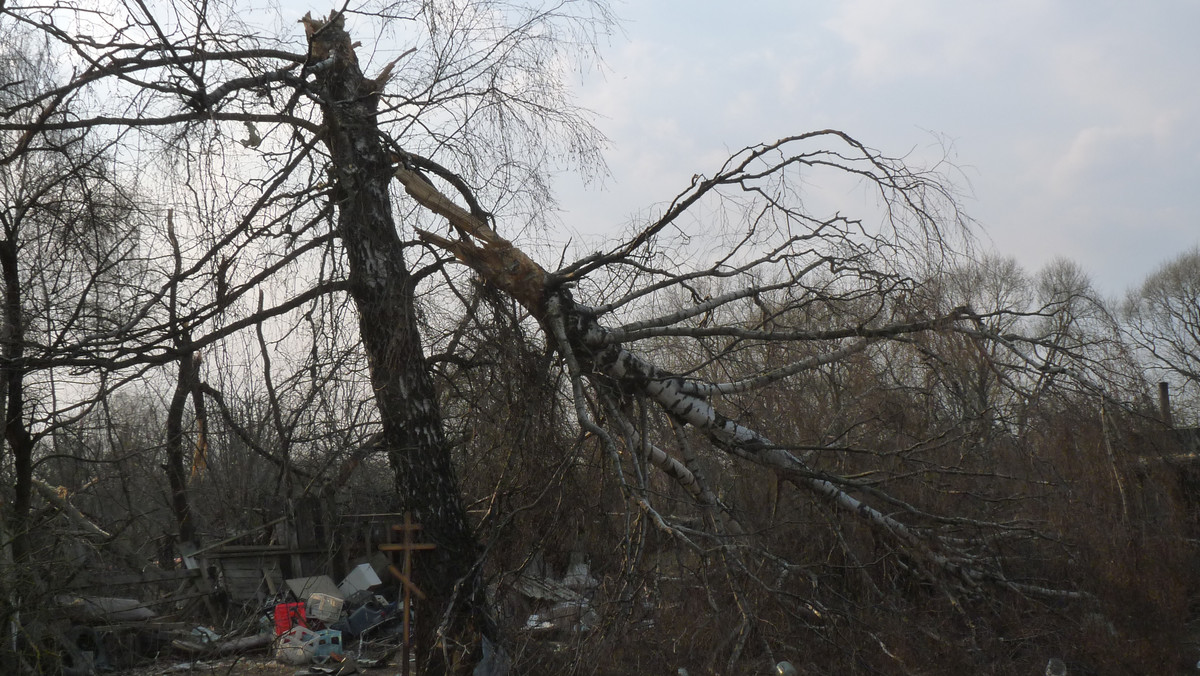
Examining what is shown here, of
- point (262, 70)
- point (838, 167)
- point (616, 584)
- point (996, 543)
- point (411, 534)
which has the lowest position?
point (996, 543)

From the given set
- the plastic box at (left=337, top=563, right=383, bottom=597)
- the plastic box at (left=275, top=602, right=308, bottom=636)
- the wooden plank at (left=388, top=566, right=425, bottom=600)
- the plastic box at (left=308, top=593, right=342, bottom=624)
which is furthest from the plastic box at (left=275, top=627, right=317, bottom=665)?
the wooden plank at (left=388, top=566, right=425, bottom=600)

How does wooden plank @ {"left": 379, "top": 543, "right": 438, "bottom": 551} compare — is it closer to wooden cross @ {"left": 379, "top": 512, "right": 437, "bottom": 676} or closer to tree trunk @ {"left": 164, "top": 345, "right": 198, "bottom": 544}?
wooden cross @ {"left": 379, "top": 512, "right": 437, "bottom": 676}

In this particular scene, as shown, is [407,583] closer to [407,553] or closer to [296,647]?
[407,553]

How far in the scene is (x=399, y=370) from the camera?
17.4 ft

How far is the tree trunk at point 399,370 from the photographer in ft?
17.1

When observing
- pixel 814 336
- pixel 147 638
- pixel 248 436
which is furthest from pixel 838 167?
pixel 147 638

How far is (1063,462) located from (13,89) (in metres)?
7.82

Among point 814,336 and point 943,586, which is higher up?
point 814,336

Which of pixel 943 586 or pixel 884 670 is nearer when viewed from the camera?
pixel 884 670

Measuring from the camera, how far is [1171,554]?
744 cm

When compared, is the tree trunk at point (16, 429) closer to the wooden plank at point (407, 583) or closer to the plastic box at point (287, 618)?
the wooden plank at point (407, 583)

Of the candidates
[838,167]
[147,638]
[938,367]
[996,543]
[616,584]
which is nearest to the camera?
[616,584]

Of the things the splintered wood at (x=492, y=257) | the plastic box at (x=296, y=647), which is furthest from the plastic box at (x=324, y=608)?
the splintered wood at (x=492, y=257)

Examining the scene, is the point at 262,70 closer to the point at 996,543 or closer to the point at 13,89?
the point at 13,89
